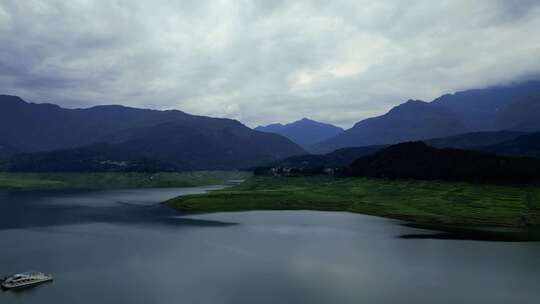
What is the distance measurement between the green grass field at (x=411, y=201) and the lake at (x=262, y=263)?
18.7 m

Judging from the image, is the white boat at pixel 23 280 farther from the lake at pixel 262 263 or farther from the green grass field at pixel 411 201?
the green grass field at pixel 411 201

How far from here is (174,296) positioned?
206 ft

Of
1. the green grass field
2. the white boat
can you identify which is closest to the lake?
the white boat

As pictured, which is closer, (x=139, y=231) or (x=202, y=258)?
(x=202, y=258)

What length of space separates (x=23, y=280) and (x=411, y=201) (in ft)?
402

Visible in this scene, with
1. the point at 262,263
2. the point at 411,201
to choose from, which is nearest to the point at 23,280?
the point at 262,263

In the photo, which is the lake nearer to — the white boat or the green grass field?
the white boat

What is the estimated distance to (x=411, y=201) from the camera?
156 metres

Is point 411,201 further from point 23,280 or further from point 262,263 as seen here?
point 23,280

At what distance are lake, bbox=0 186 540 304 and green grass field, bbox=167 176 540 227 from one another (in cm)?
1867

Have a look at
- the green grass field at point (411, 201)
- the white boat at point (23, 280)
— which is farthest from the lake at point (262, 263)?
the green grass field at point (411, 201)

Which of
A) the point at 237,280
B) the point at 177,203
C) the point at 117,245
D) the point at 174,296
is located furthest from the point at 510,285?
the point at 177,203

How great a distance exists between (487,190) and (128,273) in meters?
130

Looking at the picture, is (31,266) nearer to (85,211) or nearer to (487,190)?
(85,211)
